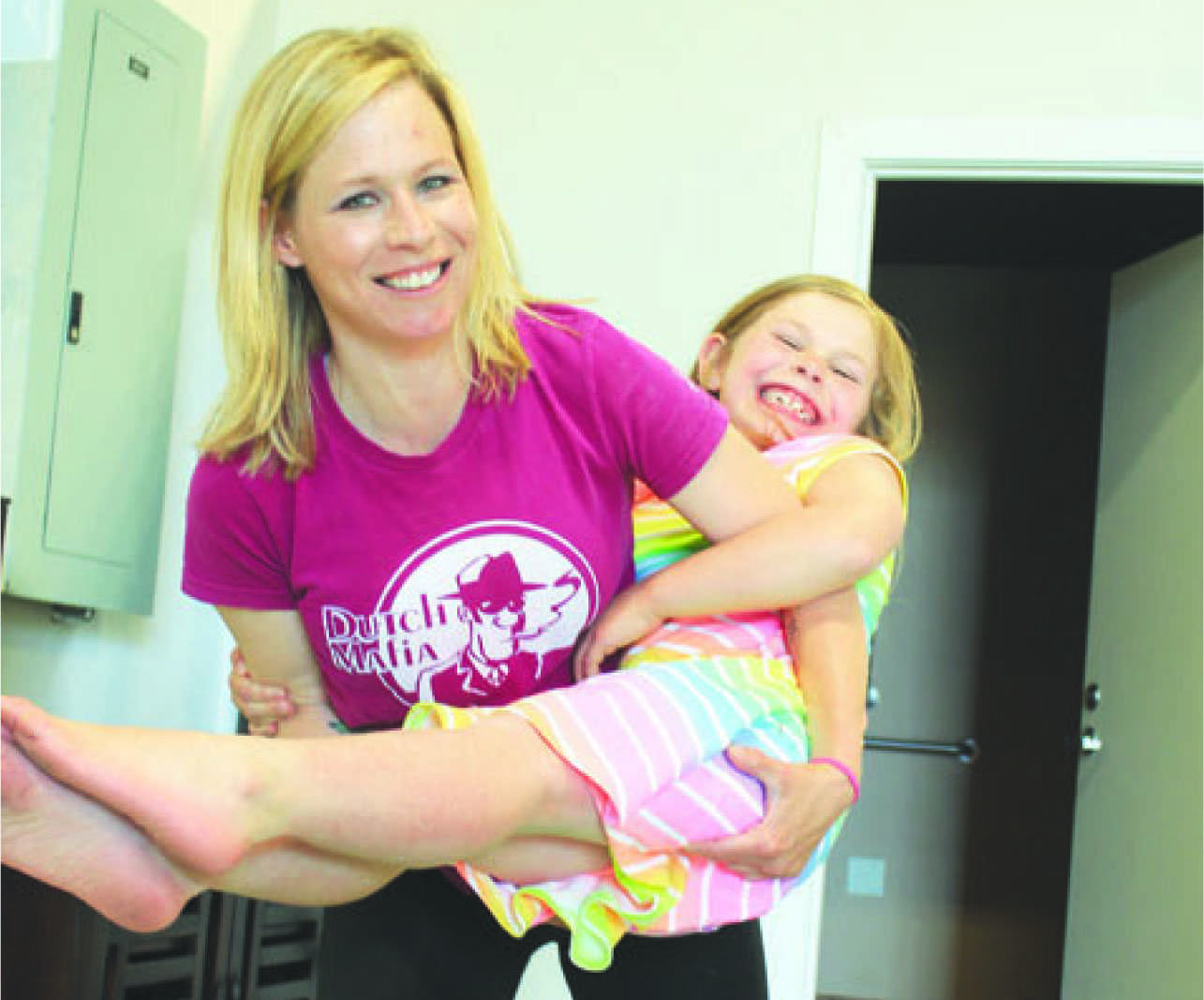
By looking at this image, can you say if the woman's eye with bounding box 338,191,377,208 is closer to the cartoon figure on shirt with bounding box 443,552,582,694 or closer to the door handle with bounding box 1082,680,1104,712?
the cartoon figure on shirt with bounding box 443,552,582,694

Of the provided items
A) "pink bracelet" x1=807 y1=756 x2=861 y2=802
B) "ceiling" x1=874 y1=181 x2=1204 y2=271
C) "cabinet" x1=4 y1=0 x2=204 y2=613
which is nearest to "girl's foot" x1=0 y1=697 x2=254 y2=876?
"pink bracelet" x1=807 y1=756 x2=861 y2=802

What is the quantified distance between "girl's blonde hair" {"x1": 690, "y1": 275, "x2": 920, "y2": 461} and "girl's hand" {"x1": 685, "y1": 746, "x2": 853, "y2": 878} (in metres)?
0.61

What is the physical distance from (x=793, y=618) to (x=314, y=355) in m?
0.55

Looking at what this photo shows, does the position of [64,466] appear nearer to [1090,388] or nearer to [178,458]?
[178,458]

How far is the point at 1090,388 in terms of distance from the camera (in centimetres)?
497

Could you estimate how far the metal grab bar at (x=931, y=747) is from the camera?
4.88 metres

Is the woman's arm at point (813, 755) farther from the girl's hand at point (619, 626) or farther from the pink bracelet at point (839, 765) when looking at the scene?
the girl's hand at point (619, 626)

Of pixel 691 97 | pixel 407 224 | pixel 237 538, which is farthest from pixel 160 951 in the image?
pixel 691 97

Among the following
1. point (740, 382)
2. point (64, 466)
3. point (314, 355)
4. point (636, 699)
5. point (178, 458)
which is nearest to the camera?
point (636, 699)

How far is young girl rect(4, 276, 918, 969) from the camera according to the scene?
1.09m

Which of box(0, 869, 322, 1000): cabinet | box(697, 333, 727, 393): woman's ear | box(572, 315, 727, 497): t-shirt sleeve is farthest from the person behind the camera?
box(0, 869, 322, 1000): cabinet

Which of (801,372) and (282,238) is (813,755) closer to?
(801,372)

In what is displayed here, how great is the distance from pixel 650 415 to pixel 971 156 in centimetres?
195

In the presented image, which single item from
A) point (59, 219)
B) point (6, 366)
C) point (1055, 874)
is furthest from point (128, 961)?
point (1055, 874)
